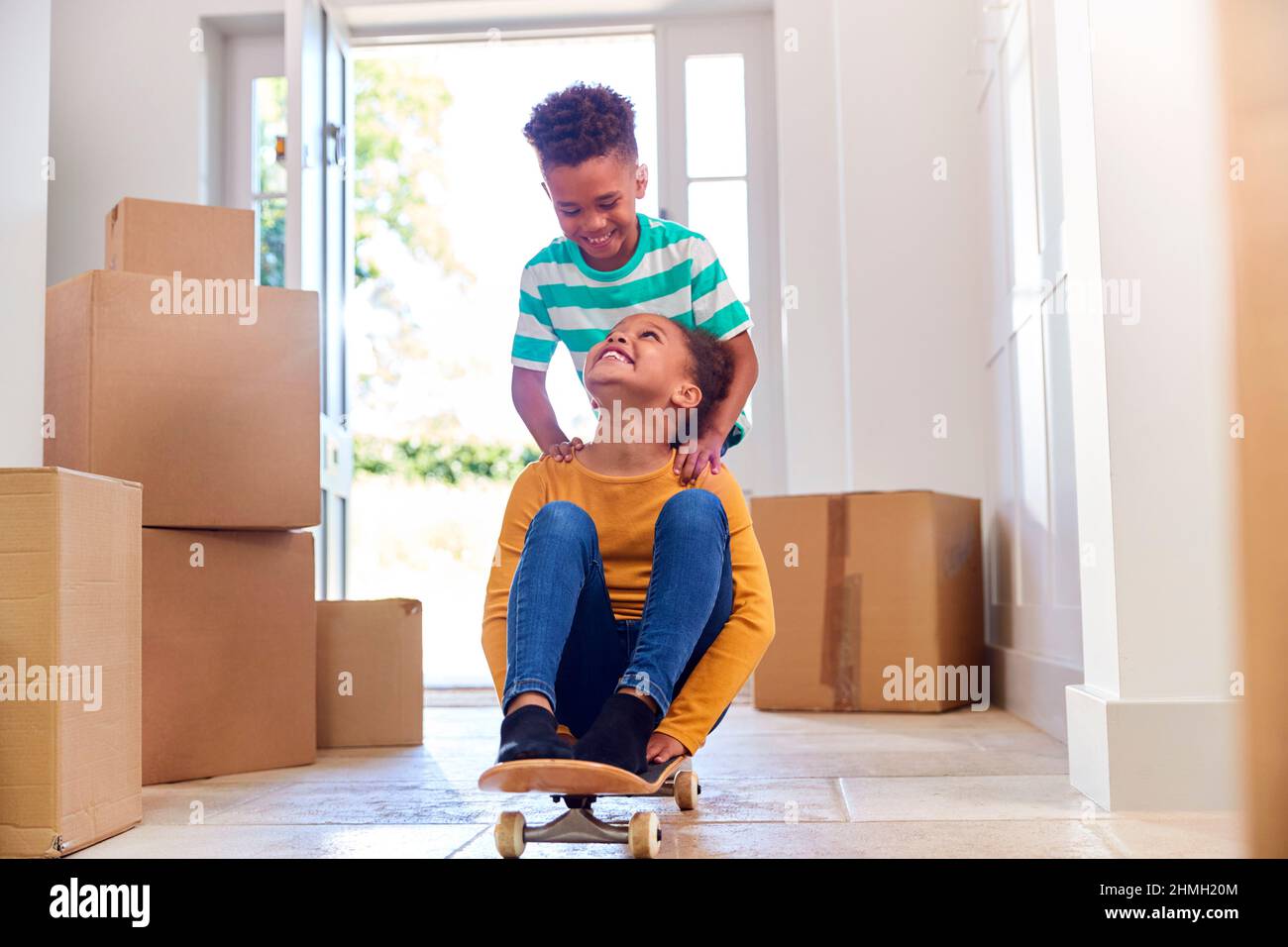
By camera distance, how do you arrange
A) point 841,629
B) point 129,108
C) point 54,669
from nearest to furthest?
point 54,669
point 841,629
point 129,108

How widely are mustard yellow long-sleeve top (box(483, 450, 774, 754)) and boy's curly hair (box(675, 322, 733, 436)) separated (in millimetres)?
92

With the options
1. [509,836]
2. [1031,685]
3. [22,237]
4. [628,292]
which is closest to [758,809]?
[509,836]

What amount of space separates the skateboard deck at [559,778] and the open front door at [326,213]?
2131mm

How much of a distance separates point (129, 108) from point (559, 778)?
120 inches

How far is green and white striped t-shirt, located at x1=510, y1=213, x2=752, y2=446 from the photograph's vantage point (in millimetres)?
1589

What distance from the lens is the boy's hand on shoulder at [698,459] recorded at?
144 cm

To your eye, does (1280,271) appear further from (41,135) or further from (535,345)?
(41,135)

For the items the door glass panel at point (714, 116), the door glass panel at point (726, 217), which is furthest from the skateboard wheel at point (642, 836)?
the door glass panel at point (714, 116)

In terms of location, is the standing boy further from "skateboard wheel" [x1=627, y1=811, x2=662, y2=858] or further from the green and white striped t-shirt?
"skateboard wheel" [x1=627, y1=811, x2=662, y2=858]

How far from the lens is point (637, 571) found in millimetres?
1464

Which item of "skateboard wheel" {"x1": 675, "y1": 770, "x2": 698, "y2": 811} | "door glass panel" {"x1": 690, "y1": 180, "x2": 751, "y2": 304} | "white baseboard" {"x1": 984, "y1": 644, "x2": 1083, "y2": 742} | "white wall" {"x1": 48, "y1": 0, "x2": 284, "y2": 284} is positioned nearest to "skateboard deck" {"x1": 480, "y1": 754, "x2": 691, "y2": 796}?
"skateboard wheel" {"x1": 675, "y1": 770, "x2": 698, "y2": 811}

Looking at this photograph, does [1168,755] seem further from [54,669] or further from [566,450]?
[54,669]
